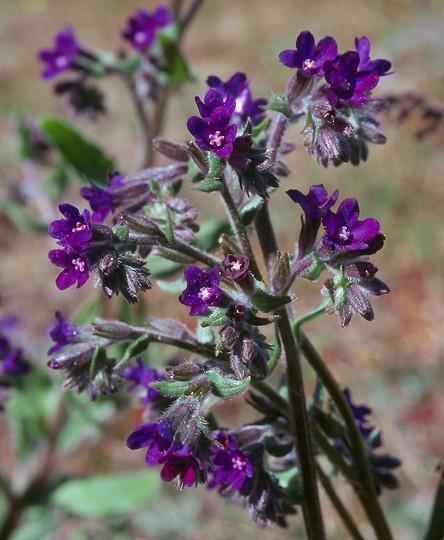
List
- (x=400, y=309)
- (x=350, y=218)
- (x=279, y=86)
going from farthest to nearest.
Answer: (x=279, y=86) → (x=400, y=309) → (x=350, y=218)

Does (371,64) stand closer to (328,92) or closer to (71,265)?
(328,92)

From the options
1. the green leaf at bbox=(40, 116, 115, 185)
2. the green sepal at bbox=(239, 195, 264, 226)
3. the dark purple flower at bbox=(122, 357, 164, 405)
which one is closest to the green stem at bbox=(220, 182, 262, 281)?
the green sepal at bbox=(239, 195, 264, 226)

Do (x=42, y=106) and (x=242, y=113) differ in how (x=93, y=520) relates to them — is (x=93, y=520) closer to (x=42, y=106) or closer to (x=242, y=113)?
(x=242, y=113)

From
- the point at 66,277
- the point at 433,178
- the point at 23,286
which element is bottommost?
the point at 66,277

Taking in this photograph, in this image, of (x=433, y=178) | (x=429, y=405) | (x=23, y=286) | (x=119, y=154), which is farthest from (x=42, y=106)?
(x=429, y=405)

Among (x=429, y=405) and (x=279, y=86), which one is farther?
(x=279, y=86)

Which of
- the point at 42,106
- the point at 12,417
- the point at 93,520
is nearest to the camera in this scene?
the point at 12,417

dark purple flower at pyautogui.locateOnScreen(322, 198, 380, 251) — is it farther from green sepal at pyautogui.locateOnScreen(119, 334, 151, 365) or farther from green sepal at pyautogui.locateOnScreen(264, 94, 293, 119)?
green sepal at pyautogui.locateOnScreen(119, 334, 151, 365)
